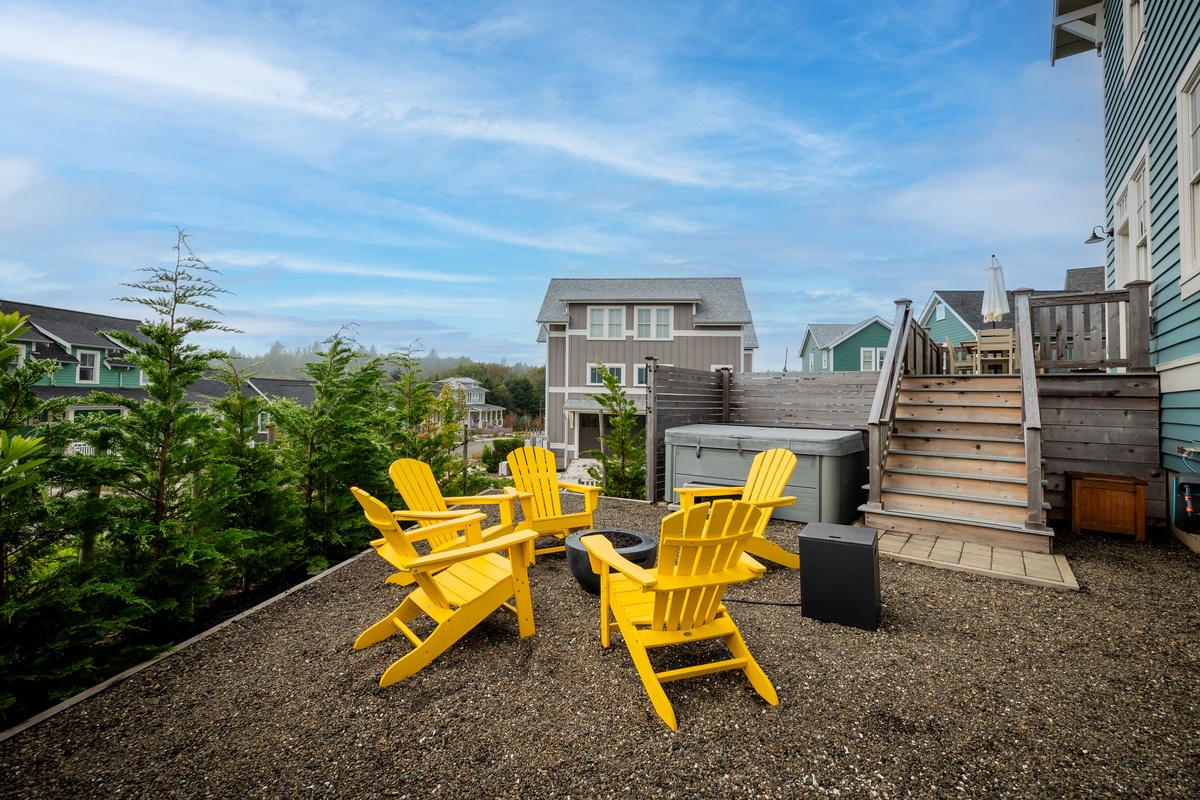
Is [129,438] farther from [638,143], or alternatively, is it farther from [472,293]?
[472,293]

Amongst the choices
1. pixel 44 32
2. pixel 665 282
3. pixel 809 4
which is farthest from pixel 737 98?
pixel 44 32

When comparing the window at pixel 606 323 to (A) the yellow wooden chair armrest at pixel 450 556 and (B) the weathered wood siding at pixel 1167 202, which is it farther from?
(A) the yellow wooden chair armrest at pixel 450 556

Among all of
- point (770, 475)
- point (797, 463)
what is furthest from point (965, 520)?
point (770, 475)

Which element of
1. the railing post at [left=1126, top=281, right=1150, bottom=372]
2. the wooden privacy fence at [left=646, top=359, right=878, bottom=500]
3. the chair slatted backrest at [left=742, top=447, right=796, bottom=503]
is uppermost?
the railing post at [left=1126, top=281, right=1150, bottom=372]

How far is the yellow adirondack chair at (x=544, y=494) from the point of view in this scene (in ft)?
14.2

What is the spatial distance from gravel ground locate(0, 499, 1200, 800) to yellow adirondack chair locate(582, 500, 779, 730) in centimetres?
14

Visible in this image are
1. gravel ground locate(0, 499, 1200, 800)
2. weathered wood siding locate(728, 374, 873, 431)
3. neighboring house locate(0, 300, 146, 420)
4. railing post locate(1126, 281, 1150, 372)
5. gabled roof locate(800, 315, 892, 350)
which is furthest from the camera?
gabled roof locate(800, 315, 892, 350)

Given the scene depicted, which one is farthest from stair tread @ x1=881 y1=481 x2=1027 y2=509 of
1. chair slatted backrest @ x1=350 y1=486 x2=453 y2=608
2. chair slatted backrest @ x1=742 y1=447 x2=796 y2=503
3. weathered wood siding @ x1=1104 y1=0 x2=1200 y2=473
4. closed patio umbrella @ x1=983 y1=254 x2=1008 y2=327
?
closed patio umbrella @ x1=983 y1=254 x2=1008 y2=327

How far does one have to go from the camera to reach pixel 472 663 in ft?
8.61

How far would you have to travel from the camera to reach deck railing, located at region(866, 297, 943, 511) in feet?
16.7

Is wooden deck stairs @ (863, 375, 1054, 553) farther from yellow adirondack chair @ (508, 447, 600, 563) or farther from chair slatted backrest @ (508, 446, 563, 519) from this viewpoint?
chair slatted backrest @ (508, 446, 563, 519)

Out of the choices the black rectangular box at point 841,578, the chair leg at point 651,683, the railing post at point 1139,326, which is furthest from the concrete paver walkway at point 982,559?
the chair leg at point 651,683

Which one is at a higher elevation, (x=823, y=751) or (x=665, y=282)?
(x=665, y=282)

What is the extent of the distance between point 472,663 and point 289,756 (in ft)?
2.86
